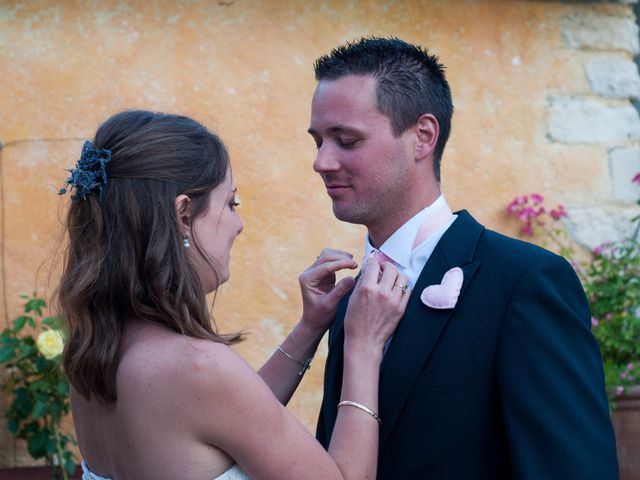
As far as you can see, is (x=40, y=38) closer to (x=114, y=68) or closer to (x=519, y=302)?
(x=114, y=68)

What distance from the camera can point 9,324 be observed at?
453cm

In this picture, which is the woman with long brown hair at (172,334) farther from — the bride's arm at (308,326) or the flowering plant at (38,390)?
the flowering plant at (38,390)

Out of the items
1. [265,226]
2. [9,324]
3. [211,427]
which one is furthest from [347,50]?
[9,324]

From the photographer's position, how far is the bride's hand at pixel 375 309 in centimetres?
240

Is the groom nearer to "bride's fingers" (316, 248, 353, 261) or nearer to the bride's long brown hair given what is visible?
"bride's fingers" (316, 248, 353, 261)

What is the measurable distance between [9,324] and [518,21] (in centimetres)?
304

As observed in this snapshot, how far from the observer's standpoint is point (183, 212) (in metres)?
2.33

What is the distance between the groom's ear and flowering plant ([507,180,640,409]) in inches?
96.5

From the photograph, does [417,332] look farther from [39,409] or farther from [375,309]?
[39,409]

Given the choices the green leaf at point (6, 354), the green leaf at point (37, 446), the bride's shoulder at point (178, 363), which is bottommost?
the green leaf at point (37, 446)

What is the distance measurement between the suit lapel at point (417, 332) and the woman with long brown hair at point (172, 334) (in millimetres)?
39

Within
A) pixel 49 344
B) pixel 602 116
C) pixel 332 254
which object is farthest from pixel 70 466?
pixel 602 116

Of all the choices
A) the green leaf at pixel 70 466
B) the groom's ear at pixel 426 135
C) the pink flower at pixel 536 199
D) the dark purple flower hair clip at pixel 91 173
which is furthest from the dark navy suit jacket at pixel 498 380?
the pink flower at pixel 536 199

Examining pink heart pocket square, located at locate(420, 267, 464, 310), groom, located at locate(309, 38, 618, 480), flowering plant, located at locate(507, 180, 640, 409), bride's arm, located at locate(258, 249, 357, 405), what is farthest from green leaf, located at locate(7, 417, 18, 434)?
flowering plant, located at locate(507, 180, 640, 409)
